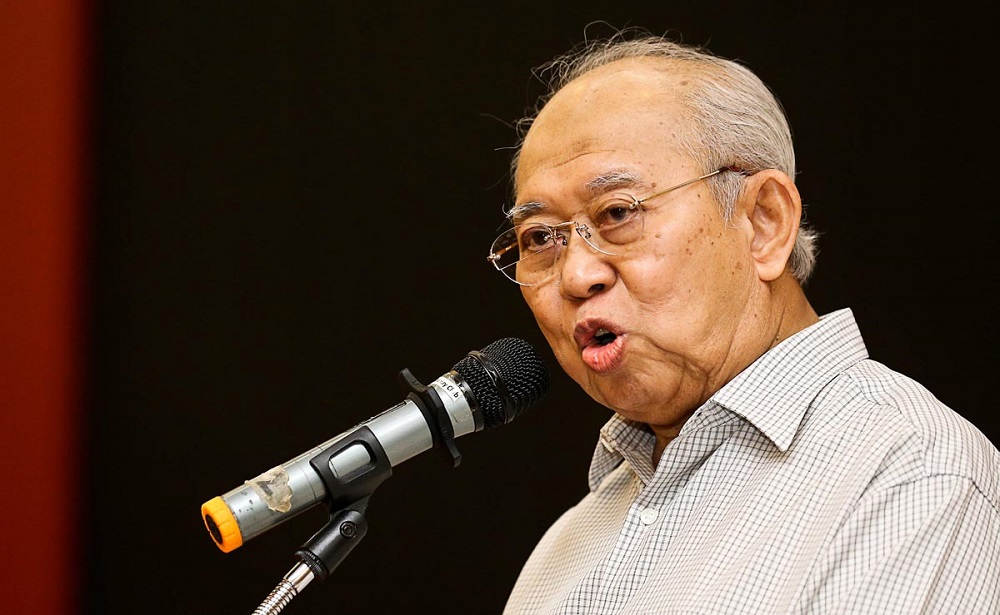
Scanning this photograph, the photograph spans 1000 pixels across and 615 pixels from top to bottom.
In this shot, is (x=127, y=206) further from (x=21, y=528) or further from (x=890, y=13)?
(x=890, y=13)

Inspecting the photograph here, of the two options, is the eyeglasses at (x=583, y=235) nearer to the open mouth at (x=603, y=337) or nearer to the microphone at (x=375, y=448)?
the open mouth at (x=603, y=337)

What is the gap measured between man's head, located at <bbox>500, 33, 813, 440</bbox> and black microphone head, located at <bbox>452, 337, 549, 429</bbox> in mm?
124

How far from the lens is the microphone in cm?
110

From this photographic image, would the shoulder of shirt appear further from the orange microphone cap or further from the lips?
the orange microphone cap

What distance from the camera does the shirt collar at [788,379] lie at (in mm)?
1334

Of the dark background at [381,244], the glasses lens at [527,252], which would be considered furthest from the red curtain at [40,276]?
the glasses lens at [527,252]

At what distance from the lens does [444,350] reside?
91.9 inches

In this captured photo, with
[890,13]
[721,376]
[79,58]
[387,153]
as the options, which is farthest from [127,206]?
[890,13]

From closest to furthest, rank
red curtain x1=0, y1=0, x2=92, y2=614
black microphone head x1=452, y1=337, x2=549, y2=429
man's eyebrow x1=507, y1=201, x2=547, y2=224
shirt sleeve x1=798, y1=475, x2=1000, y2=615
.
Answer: shirt sleeve x1=798, y1=475, x2=1000, y2=615
black microphone head x1=452, y1=337, x2=549, y2=429
man's eyebrow x1=507, y1=201, x2=547, y2=224
red curtain x1=0, y1=0, x2=92, y2=614

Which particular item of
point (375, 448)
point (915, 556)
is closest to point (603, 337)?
point (375, 448)

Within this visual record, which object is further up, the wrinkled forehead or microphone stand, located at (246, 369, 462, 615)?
the wrinkled forehead

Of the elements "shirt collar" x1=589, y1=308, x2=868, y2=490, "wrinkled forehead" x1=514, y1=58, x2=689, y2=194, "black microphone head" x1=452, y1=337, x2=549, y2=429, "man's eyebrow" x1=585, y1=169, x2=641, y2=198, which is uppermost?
"wrinkled forehead" x1=514, y1=58, x2=689, y2=194

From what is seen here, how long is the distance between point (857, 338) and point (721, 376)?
22cm

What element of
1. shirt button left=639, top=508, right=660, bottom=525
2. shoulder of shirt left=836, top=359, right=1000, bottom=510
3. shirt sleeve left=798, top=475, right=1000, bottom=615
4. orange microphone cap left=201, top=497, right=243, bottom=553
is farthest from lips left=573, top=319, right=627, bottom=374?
orange microphone cap left=201, top=497, right=243, bottom=553
